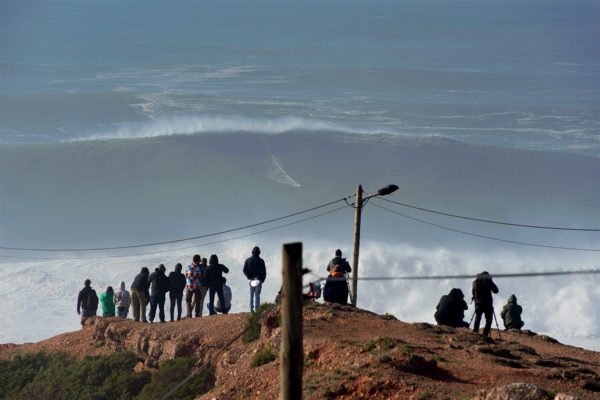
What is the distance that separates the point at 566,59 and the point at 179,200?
81.0m

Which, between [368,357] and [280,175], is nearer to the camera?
[368,357]

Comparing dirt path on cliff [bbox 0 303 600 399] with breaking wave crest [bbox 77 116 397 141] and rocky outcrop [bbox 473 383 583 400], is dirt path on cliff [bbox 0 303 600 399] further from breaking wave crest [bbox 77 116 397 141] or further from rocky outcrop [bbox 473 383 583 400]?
breaking wave crest [bbox 77 116 397 141]

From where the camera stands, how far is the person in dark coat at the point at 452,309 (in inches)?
551

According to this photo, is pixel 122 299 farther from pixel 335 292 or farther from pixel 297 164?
pixel 297 164

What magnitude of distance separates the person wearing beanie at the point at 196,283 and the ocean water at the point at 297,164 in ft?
43.9

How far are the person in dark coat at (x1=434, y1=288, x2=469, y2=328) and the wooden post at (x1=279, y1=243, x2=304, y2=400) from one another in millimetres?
7992

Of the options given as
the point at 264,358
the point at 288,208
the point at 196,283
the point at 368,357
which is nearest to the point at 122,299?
the point at 196,283

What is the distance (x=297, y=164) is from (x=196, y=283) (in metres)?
38.7

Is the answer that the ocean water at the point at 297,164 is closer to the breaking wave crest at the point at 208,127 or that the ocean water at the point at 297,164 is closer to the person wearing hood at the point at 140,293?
the breaking wave crest at the point at 208,127

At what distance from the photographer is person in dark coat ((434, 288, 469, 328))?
46.0ft

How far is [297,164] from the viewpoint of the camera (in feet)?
180

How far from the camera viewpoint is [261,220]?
44438mm

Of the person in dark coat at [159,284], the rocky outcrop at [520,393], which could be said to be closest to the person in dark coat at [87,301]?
the person in dark coat at [159,284]

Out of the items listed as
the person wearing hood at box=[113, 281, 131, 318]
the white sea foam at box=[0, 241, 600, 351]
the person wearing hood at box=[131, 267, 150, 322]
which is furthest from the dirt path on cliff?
the white sea foam at box=[0, 241, 600, 351]
